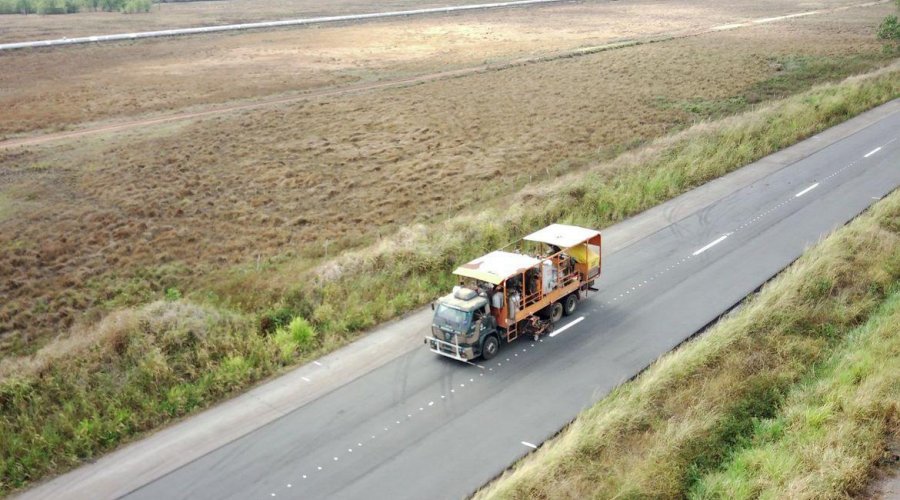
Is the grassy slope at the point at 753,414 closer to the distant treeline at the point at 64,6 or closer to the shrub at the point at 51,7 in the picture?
the distant treeline at the point at 64,6

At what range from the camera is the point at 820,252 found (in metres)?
25.3

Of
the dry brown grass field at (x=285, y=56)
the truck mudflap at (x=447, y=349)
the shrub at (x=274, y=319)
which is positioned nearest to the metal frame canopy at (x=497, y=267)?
the truck mudflap at (x=447, y=349)

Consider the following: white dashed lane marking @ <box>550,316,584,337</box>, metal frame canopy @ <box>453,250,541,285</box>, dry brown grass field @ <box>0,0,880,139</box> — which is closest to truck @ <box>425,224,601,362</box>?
metal frame canopy @ <box>453,250,541,285</box>

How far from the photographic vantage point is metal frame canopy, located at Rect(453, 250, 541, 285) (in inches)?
821

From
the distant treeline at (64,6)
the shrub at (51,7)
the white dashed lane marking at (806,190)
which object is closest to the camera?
the white dashed lane marking at (806,190)

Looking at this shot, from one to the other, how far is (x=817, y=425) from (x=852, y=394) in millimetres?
1503

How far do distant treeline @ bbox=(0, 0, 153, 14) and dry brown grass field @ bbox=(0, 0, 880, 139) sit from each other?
894 centimetres

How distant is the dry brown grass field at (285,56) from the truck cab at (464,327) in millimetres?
38885

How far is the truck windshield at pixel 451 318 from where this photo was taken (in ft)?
66.3

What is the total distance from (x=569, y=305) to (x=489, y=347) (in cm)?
351

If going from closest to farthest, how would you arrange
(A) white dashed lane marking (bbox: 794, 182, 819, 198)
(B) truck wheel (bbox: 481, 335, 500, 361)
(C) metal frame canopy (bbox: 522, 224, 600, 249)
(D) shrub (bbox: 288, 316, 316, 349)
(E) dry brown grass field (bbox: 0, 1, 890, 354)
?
1. (B) truck wheel (bbox: 481, 335, 500, 361)
2. (D) shrub (bbox: 288, 316, 316, 349)
3. (C) metal frame canopy (bbox: 522, 224, 600, 249)
4. (E) dry brown grass field (bbox: 0, 1, 890, 354)
5. (A) white dashed lane marking (bbox: 794, 182, 819, 198)

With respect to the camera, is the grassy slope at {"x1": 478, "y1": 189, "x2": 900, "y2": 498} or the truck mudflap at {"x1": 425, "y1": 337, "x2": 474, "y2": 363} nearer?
the grassy slope at {"x1": 478, "y1": 189, "x2": 900, "y2": 498}

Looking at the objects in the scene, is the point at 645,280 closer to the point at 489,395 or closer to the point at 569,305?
the point at 569,305

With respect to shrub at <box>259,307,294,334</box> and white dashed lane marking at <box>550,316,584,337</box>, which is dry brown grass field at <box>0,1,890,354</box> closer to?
shrub at <box>259,307,294,334</box>
